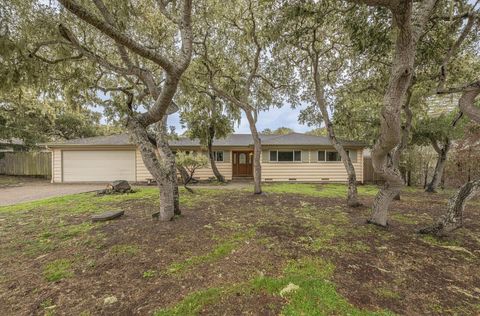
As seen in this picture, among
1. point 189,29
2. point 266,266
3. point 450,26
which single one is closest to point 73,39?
point 189,29

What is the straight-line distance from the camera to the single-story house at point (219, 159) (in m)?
14.0

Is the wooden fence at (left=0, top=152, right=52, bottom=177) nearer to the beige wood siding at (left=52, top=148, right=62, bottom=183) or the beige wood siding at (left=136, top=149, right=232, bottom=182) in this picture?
the beige wood siding at (left=52, top=148, right=62, bottom=183)

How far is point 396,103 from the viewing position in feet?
12.5

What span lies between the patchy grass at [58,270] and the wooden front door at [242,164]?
13.1 meters

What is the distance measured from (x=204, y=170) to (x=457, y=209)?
1233 centimetres

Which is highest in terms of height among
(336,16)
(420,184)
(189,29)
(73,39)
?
(336,16)

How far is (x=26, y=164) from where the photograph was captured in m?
16.6

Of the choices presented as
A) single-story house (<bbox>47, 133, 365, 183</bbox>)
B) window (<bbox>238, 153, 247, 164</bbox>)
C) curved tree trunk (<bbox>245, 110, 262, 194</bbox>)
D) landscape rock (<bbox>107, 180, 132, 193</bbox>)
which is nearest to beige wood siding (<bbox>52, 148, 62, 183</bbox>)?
single-story house (<bbox>47, 133, 365, 183</bbox>)

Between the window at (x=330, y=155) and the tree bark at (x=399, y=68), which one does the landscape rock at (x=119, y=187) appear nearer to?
the tree bark at (x=399, y=68)

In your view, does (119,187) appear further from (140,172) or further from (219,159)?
(219,159)

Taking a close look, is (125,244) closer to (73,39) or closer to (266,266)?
(266,266)

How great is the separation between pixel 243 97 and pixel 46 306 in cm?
Answer: 886

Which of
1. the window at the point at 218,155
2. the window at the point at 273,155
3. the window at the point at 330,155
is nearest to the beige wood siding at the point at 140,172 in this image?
the window at the point at 218,155

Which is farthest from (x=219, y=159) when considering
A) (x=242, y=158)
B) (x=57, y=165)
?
(x=57, y=165)
